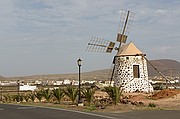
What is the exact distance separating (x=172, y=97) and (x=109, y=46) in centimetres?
1939

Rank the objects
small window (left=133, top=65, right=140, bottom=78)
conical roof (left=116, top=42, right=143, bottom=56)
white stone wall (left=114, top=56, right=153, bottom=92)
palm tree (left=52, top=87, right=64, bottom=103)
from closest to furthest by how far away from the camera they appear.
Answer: palm tree (left=52, top=87, right=64, bottom=103), white stone wall (left=114, top=56, right=153, bottom=92), small window (left=133, top=65, right=140, bottom=78), conical roof (left=116, top=42, right=143, bottom=56)

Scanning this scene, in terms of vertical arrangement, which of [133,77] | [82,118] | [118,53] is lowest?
[82,118]

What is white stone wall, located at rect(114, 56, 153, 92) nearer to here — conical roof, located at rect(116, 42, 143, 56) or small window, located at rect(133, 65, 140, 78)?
small window, located at rect(133, 65, 140, 78)

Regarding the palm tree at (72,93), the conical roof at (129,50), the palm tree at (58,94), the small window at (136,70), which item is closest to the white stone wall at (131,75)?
the small window at (136,70)

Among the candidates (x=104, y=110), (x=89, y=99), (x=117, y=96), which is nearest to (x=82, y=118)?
(x=104, y=110)

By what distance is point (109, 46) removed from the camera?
56.3 metres

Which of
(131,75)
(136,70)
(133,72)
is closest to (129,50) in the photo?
(136,70)

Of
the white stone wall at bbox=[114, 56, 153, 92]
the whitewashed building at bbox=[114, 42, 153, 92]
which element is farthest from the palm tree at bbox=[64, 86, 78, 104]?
the white stone wall at bbox=[114, 56, 153, 92]

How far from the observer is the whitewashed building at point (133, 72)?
49969 millimetres

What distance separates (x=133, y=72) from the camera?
50.3m

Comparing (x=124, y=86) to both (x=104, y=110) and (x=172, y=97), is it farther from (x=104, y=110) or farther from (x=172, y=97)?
(x=104, y=110)

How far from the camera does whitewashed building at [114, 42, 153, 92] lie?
49969mm

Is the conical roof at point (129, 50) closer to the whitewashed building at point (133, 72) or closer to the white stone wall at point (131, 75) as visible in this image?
the whitewashed building at point (133, 72)

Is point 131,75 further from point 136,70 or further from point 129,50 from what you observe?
point 129,50
